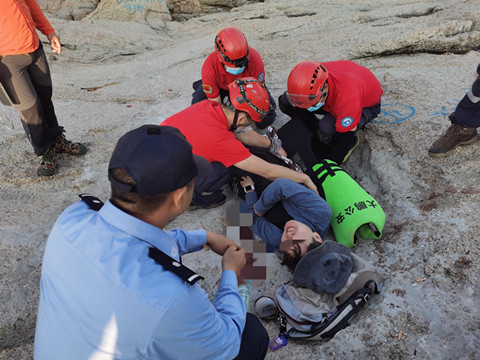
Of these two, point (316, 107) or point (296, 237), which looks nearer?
point (296, 237)

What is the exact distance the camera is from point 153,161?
48.4 inches

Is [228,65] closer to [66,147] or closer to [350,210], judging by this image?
[66,147]

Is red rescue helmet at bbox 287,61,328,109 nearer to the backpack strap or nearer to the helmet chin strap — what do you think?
→ the helmet chin strap

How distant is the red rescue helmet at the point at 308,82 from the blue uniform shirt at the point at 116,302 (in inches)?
93.8

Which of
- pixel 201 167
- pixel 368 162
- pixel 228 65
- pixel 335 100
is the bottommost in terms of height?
pixel 368 162

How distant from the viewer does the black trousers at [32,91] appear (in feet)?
9.76

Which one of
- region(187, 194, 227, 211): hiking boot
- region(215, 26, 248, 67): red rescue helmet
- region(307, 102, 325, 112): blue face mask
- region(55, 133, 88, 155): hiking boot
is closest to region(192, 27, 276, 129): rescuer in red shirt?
region(215, 26, 248, 67): red rescue helmet

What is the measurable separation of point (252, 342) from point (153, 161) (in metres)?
1.04

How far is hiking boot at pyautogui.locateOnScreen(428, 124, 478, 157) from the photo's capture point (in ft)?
10.3

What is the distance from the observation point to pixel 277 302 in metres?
2.34

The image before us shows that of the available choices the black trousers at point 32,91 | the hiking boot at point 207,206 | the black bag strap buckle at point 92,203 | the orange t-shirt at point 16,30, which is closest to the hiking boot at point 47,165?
the black trousers at point 32,91

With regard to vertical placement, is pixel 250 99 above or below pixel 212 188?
above

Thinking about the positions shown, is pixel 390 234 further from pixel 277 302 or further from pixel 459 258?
pixel 277 302

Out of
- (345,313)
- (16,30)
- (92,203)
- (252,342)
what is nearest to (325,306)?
(345,313)
